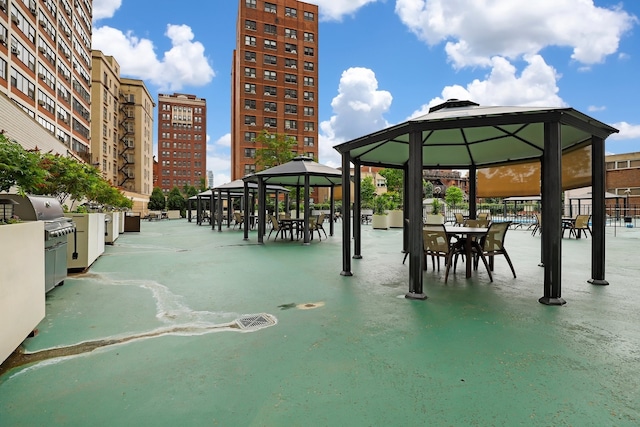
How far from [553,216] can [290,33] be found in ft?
197

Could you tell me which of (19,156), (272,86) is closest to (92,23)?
(272,86)

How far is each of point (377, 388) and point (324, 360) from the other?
563mm

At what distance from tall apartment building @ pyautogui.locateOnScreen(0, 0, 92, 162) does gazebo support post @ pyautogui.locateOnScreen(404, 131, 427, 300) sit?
25.5 metres

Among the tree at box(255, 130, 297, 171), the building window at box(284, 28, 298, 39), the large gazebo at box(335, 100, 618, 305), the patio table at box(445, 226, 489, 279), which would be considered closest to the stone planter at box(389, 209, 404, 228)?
the large gazebo at box(335, 100, 618, 305)

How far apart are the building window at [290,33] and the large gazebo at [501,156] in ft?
180

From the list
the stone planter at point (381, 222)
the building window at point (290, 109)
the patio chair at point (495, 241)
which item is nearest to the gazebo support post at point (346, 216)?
the patio chair at point (495, 241)

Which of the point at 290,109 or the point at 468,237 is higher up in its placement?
the point at 290,109

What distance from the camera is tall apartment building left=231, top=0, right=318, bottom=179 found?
53.5 m

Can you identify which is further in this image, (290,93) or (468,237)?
(290,93)

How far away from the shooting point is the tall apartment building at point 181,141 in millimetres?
118688

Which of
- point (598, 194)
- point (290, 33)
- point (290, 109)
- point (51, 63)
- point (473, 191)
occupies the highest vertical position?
point (290, 33)

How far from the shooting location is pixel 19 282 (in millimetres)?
2863

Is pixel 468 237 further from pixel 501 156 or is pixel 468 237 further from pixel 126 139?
pixel 126 139

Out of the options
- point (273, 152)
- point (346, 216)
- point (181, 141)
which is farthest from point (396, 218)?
point (181, 141)
